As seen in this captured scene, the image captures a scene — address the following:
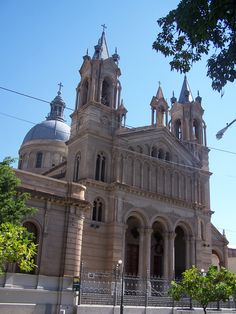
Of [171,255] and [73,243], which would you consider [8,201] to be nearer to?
[73,243]

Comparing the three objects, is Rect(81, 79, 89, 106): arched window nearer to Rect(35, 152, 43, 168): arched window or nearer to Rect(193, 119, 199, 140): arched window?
Rect(193, 119, 199, 140): arched window

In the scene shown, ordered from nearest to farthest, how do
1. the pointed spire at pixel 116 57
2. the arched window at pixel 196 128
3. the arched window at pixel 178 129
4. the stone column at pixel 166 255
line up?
1. the stone column at pixel 166 255
2. the pointed spire at pixel 116 57
3. the arched window at pixel 196 128
4. the arched window at pixel 178 129

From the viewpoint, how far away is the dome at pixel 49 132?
193 ft

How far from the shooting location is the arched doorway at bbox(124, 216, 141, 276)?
38.7 meters

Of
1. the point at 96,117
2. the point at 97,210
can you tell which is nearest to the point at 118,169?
the point at 97,210

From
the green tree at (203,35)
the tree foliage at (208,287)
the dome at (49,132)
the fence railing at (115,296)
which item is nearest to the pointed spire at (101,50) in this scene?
the dome at (49,132)

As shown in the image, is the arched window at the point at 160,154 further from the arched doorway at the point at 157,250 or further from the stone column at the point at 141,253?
the stone column at the point at 141,253

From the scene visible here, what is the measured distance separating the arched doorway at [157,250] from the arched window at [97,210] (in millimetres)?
6915

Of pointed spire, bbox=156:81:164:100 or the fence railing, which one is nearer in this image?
the fence railing

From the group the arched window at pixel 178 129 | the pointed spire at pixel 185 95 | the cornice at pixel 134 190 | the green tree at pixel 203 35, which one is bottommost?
the green tree at pixel 203 35

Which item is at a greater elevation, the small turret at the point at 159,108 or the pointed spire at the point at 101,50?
the pointed spire at the point at 101,50

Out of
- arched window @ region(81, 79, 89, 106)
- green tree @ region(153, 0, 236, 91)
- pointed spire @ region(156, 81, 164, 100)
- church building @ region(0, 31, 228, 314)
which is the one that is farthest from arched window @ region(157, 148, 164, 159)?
green tree @ region(153, 0, 236, 91)

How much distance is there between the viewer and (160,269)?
4097 centimetres

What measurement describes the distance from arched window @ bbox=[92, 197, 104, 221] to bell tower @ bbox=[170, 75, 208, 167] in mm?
14605
